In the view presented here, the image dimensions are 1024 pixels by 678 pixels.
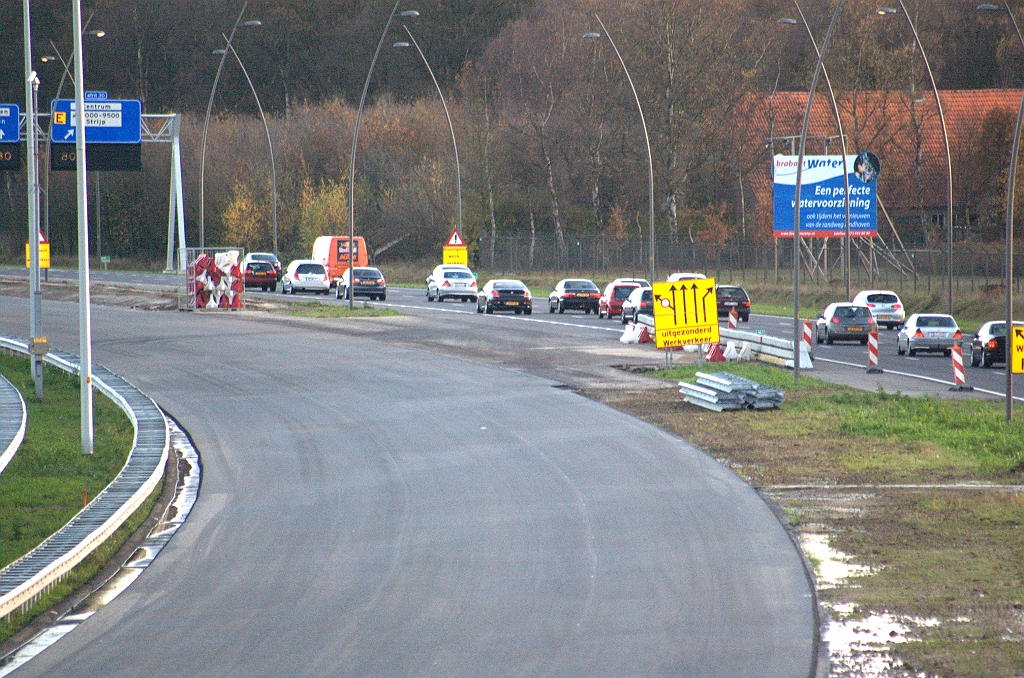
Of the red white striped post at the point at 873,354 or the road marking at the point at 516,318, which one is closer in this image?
the red white striped post at the point at 873,354

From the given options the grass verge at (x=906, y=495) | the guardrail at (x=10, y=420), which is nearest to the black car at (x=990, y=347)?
the grass verge at (x=906, y=495)

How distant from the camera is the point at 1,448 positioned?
17969 mm

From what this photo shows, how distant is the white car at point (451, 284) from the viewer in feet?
190

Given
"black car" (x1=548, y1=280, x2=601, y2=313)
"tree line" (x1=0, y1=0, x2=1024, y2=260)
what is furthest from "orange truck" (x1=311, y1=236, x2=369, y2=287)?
"tree line" (x1=0, y1=0, x2=1024, y2=260)

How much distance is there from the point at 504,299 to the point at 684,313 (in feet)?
77.0

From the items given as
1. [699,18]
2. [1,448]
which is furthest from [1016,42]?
[1,448]

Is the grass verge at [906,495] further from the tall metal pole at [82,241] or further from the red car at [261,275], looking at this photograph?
the red car at [261,275]

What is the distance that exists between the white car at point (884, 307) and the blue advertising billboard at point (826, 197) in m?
6.85

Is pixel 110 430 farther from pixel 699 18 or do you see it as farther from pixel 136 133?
pixel 699 18

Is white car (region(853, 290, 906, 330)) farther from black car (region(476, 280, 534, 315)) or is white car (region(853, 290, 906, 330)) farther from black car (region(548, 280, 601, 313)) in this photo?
black car (region(476, 280, 534, 315))

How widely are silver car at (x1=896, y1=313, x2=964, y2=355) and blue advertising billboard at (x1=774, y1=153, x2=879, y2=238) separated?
1802 cm

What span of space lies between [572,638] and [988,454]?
34.2ft

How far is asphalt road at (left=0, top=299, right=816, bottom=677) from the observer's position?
8.84m

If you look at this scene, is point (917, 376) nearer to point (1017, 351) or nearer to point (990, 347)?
point (990, 347)
